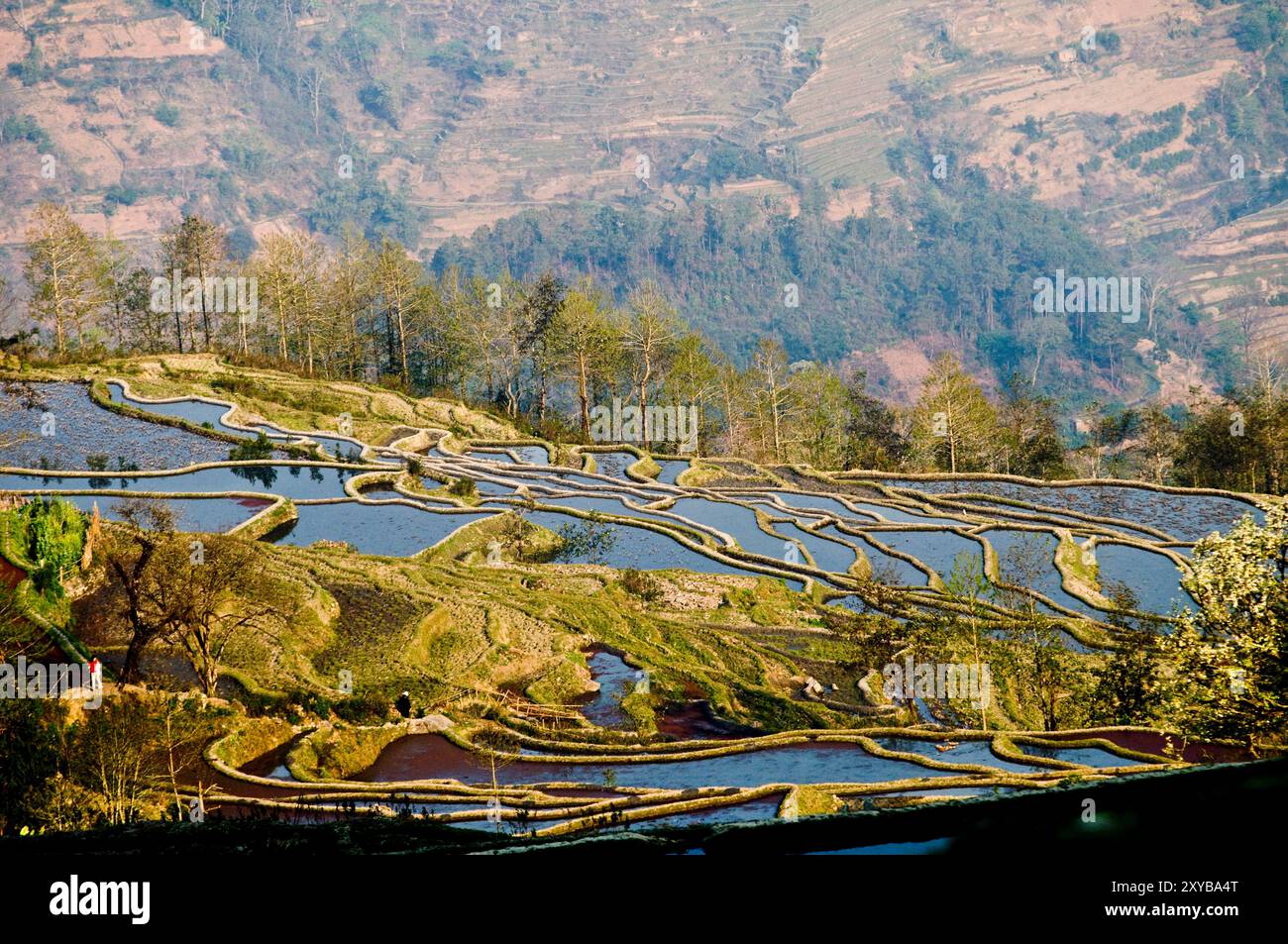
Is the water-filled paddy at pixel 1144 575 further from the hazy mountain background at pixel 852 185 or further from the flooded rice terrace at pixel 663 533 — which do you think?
the hazy mountain background at pixel 852 185

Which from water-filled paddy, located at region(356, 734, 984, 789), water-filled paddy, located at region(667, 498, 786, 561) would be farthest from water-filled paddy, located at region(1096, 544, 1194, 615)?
water-filled paddy, located at region(356, 734, 984, 789)

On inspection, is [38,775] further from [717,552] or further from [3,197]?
[3,197]

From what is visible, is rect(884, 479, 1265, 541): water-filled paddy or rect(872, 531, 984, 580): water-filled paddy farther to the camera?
rect(884, 479, 1265, 541): water-filled paddy

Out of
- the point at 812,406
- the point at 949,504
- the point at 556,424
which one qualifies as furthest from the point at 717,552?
the point at 812,406

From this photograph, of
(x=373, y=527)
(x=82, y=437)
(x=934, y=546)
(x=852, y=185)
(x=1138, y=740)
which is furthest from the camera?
(x=852, y=185)

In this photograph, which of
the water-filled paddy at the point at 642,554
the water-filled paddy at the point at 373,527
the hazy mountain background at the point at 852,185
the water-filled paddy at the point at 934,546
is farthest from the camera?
the hazy mountain background at the point at 852,185

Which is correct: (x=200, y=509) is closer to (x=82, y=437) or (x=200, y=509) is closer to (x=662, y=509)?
(x=82, y=437)

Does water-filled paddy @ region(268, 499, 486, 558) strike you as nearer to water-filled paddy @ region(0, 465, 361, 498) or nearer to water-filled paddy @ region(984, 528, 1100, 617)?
water-filled paddy @ region(0, 465, 361, 498)

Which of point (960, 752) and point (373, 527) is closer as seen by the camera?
point (960, 752)

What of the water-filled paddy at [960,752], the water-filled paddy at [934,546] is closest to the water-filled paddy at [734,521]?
the water-filled paddy at [934,546]

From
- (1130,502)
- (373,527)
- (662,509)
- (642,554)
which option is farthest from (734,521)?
(1130,502)
